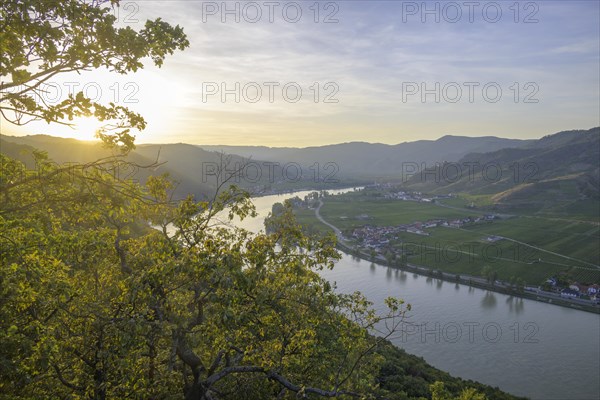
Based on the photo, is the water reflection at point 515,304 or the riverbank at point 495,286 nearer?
the water reflection at point 515,304

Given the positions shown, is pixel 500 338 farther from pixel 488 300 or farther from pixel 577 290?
pixel 577 290

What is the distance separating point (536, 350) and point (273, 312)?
4769 centimetres

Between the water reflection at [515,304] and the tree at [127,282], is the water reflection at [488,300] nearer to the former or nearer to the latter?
the water reflection at [515,304]

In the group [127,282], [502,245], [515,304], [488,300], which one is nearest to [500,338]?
[488,300]

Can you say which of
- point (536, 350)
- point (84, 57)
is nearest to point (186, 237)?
point (84, 57)

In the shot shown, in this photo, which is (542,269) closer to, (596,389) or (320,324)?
(596,389)

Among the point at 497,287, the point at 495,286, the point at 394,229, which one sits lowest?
the point at 497,287

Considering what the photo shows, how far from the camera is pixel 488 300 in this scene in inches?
2381

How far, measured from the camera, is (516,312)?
5606 centimetres

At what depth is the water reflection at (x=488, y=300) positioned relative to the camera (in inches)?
2277

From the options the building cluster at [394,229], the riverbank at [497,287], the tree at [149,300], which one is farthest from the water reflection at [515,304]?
the tree at [149,300]

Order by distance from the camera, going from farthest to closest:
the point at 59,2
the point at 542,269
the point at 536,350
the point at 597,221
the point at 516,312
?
the point at 597,221 → the point at 542,269 → the point at 516,312 → the point at 536,350 → the point at 59,2

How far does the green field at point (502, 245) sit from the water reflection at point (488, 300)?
8549mm

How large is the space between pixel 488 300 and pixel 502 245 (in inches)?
1483
